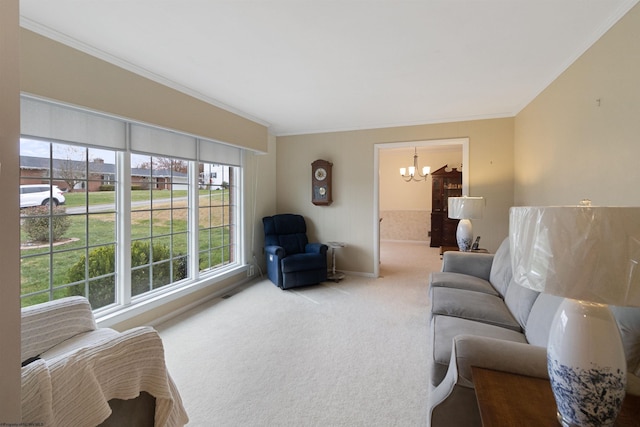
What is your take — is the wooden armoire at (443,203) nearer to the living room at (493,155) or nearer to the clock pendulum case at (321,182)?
the living room at (493,155)

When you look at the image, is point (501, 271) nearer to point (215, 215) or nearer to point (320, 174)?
point (320, 174)

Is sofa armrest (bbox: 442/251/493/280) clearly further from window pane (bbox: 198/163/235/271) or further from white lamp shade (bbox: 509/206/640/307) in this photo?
window pane (bbox: 198/163/235/271)

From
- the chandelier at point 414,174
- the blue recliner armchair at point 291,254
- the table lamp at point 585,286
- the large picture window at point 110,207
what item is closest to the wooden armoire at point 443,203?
the chandelier at point 414,174

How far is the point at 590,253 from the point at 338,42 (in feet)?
6.56

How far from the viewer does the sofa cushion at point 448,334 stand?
59.9 inches

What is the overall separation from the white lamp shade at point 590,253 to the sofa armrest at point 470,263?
93.9 inches

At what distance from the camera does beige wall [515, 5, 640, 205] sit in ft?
5.36

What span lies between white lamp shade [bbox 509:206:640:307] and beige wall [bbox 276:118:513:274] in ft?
11.7

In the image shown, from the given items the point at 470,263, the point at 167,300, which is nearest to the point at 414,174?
the point at 470,263

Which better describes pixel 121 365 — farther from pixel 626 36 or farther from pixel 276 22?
pixel 626 36

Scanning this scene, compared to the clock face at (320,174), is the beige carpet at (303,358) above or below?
below

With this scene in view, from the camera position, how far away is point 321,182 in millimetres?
4664

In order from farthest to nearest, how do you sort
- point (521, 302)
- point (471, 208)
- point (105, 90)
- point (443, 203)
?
1. point (443, 203)
2. point (471, 208)
3. point (105, 90)
4. point (521, 302)

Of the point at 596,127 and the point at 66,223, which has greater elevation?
the point at 596,127
